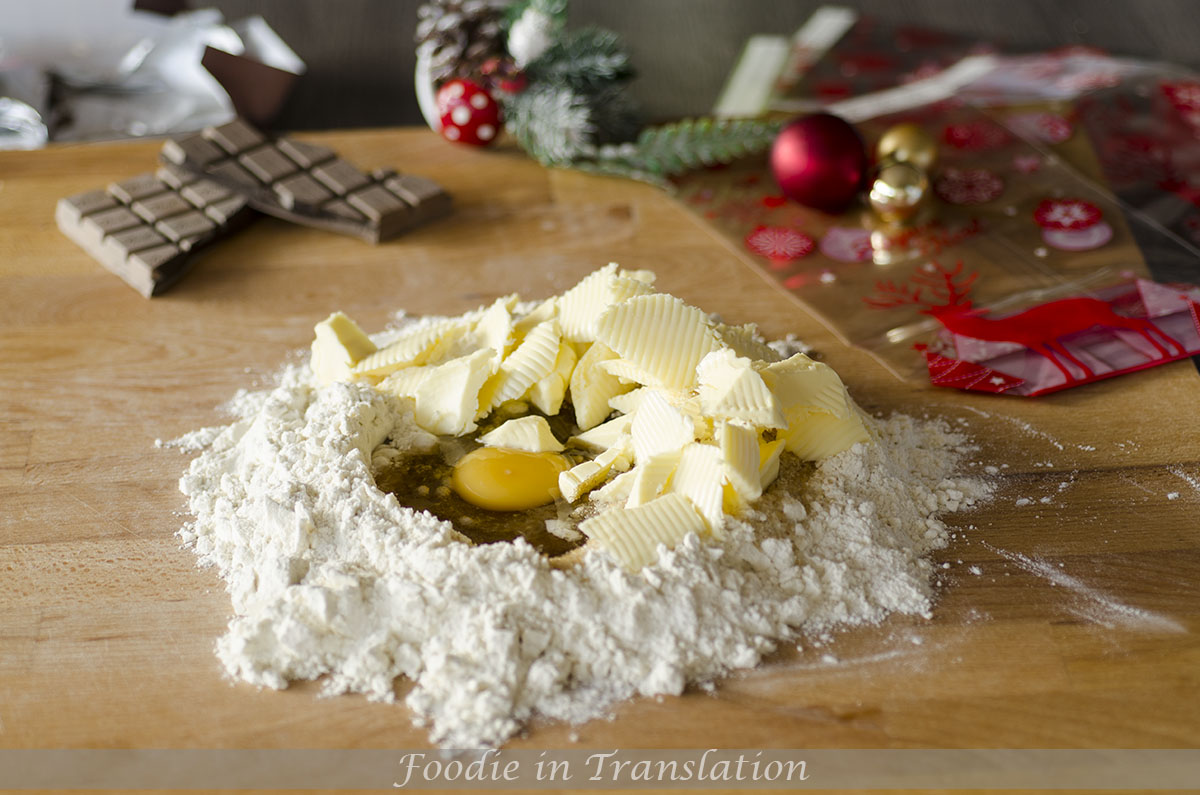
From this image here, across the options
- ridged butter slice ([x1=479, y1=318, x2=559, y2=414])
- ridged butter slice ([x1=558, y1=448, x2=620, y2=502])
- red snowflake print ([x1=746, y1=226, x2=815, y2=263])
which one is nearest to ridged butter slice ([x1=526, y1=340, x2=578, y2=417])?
ridged butter slice ([x1=479, y1=318, x2=559, y2=414])

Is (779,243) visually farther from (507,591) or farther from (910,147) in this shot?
(507,591)

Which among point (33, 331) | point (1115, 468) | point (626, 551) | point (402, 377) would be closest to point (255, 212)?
point (33, 331)

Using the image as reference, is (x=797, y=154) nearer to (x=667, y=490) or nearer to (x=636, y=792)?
(x=667, y=490)

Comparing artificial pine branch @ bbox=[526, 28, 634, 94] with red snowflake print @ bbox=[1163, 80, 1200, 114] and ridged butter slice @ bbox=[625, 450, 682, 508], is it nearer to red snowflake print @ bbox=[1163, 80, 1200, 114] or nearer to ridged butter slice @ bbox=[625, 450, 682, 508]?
ridged butter slice @ bbox=[625, 450, 682, 508]

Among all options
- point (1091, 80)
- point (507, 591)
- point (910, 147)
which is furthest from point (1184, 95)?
point (507, 591)

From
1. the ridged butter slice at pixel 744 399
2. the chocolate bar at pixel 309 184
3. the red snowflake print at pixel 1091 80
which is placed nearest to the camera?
the ridged butter slice at pixel 744 399

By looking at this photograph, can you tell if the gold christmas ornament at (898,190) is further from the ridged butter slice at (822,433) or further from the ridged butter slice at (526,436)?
the ridged butter slice at (526,436)

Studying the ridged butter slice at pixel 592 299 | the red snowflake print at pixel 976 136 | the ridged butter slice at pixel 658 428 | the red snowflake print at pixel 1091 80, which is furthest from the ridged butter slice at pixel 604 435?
the red snowflake print at pixel 1091 80

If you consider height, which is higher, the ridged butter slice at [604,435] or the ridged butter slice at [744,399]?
the ridged butter slice at [744,399]
